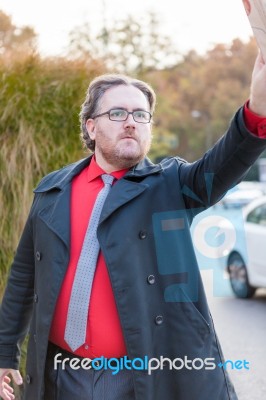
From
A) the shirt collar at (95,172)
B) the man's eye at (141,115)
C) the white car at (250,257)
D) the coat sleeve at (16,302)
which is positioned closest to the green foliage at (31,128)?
the coat sleeve at (16,302)

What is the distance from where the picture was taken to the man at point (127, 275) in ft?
8.11

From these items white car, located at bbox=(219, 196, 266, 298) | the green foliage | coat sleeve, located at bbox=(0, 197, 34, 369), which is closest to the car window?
white car, located at bbox=(219, 196, 266, 298)

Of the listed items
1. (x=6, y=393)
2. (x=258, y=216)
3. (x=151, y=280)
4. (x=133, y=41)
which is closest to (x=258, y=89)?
(x=151, y=280)

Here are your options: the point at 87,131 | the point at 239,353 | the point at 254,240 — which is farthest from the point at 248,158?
the point at 254,240

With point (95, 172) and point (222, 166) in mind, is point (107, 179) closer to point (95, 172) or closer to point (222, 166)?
point (95, 172)

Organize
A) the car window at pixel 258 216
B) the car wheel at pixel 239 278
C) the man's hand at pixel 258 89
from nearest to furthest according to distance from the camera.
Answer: the man's hand at pixel 258 89
the car window at pixel 258 216
the car wheel at pixel 239 278

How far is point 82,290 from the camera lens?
2.58 m

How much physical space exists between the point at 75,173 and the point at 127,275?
594 mm

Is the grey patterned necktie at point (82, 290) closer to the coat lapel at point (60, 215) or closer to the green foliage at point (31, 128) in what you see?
the coat lapel at point (60, 215)

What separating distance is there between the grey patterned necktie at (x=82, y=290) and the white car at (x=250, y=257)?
6.70 metres

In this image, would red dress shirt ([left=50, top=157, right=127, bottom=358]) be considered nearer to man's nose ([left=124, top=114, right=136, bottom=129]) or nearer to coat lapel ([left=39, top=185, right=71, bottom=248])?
coat lapel ([left=39, top=185, right=71, bottom=248])

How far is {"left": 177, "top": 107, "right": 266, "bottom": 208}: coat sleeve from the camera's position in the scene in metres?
2.22

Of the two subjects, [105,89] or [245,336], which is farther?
[245,336]

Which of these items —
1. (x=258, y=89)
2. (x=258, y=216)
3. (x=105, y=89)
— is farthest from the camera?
(x=258, y=216)
